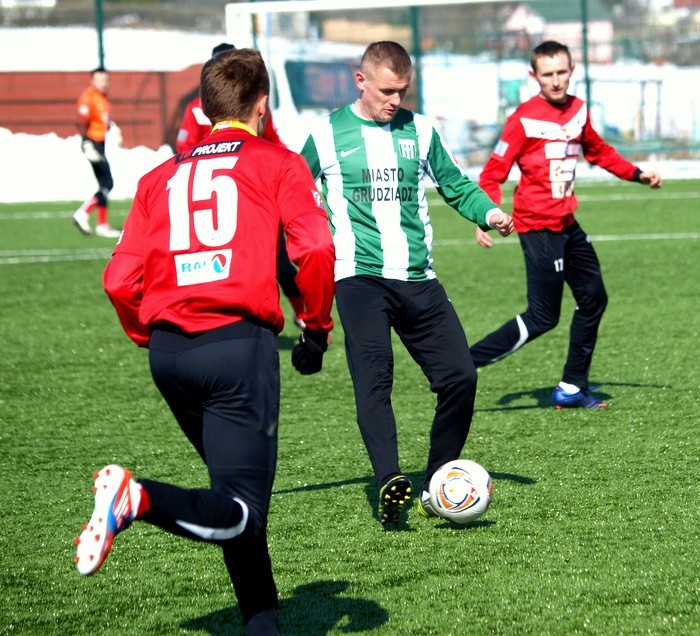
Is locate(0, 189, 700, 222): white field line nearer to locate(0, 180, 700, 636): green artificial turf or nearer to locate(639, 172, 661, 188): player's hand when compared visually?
locate(0, 180, 700, 636): green artificial turf

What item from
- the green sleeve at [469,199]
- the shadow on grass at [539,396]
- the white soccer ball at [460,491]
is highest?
the green sleeve at [469,199]

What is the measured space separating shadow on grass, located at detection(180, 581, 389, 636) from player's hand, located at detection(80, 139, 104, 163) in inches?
541

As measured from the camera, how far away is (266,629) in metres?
3.50

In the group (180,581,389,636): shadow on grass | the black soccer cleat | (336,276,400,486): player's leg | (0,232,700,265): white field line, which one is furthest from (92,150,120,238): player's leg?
(180,581,389,636): shadow on grass

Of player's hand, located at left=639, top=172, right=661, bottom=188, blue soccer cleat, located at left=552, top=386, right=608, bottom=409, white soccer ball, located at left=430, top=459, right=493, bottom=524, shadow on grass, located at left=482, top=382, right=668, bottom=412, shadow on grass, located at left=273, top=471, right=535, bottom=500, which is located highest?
player's hand, located at left=639, top=172, right=661, bottom=188

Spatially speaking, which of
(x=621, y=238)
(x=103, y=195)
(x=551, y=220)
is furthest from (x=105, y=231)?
(x=551, y=220)

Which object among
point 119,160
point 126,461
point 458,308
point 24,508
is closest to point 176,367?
point 24,508

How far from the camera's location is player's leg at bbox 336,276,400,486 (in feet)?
15.7

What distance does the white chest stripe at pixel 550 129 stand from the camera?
21.9 ft

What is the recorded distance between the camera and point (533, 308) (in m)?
6.81

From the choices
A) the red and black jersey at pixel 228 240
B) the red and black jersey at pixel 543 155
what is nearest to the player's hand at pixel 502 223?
the red and black jersey at pixel 228 240

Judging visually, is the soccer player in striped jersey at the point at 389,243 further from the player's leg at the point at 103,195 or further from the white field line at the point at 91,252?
the player's leg at the point at 103,195

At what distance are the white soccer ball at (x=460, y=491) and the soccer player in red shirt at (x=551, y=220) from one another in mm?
2052

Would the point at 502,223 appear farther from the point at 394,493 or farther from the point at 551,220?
the point at 551,220
